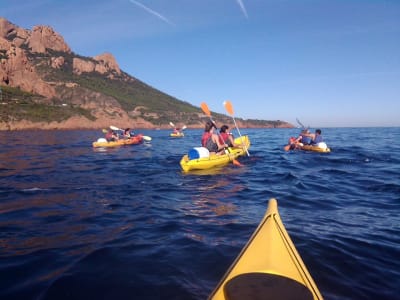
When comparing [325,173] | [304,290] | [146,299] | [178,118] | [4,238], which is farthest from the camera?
[178,118]

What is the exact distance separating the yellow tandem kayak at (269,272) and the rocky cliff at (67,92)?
67.0 meters

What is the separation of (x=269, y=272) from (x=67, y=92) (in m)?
128

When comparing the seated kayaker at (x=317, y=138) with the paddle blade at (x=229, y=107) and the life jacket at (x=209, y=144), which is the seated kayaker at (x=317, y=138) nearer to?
the paddle blade at (x=229, y=107)

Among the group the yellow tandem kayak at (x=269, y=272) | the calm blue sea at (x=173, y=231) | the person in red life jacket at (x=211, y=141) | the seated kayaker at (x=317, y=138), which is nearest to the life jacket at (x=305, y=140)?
the seated kayaker at (x=317, y=138)

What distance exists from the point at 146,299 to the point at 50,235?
300 cm

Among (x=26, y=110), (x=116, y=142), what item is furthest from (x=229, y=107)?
(x=26, y=110)

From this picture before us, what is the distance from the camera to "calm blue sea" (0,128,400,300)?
13.1ft

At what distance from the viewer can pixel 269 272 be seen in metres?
3.12

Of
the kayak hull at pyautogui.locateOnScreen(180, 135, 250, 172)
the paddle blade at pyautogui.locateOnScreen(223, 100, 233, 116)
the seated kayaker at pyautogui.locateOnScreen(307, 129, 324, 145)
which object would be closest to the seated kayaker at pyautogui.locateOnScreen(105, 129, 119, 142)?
the paddle blade at pyautogui.locateOnScreen(223, 100, 233, 116)

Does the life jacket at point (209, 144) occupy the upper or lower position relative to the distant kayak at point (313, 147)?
upper

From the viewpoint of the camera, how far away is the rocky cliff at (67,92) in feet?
246

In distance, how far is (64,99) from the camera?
368ft

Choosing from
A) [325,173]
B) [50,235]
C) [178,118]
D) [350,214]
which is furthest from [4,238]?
[178,118]

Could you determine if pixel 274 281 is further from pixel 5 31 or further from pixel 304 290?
pixel 5 31
